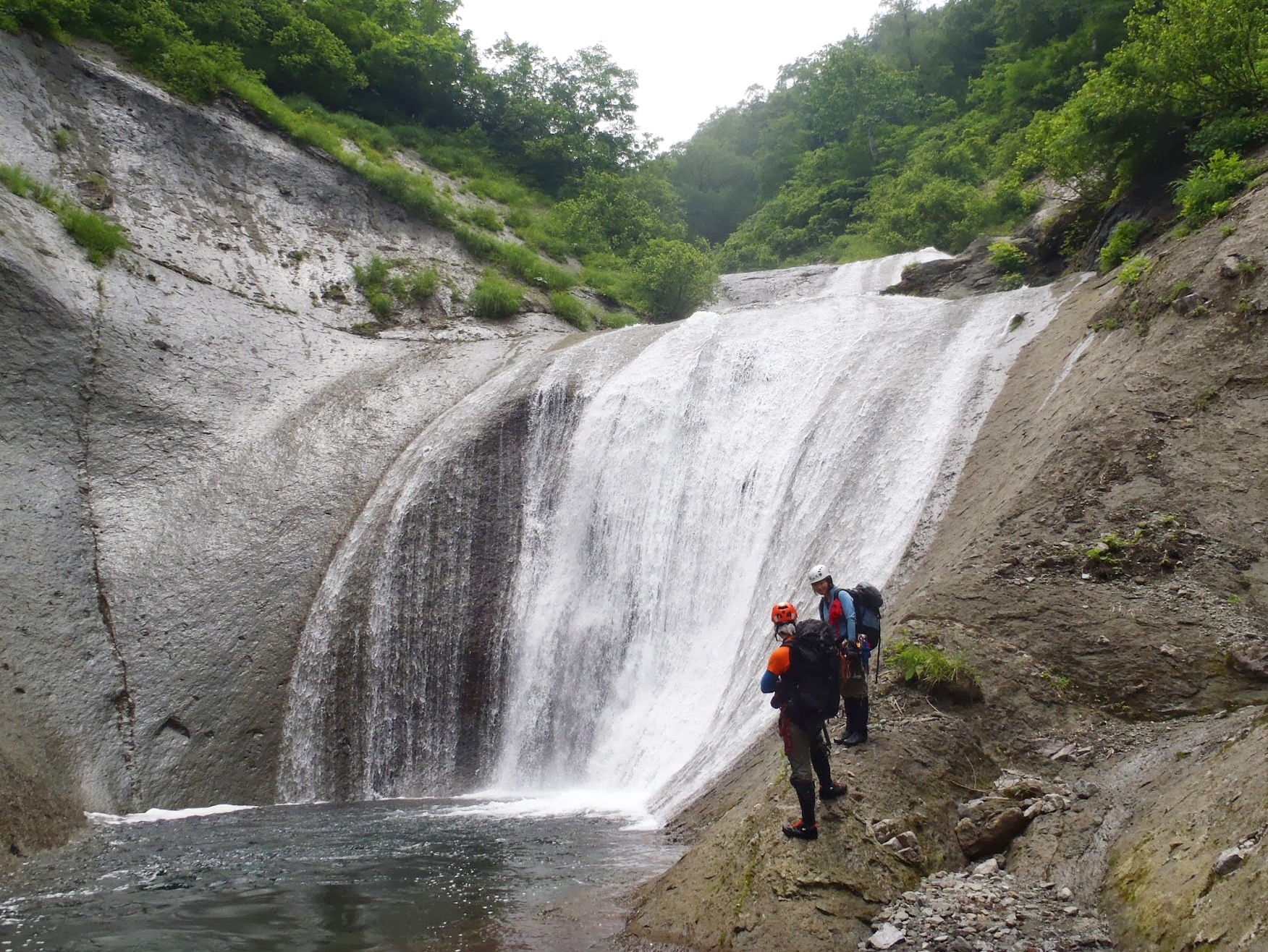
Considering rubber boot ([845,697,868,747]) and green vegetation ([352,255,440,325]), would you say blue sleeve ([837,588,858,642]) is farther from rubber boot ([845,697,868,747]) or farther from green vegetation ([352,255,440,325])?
green vegetation ([352,255,440,325])

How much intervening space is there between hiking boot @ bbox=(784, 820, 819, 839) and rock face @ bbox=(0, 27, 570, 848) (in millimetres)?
8833

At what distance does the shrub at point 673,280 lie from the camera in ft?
86.7

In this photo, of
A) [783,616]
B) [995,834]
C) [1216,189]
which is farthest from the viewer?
[1216,189]

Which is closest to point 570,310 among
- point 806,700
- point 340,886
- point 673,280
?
point 673,280

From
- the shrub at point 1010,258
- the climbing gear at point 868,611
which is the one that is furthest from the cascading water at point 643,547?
the climbing gear at point 868,611

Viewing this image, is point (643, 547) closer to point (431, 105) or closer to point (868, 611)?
point (868, 611)

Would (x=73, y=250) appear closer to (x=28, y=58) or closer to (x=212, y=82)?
(x=28, y=58)

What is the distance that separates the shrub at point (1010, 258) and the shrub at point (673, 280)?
979 centimetres

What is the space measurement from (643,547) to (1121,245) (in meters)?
8.56

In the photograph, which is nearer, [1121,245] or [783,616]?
[783,616]

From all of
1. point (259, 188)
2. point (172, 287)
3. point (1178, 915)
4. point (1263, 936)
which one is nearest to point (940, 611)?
point (1178, 915)

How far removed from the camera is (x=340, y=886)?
7.53 metres

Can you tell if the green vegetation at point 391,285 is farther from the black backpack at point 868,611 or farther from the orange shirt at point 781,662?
the orange shirt at point 781,662

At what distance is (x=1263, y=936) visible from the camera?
3924mm
